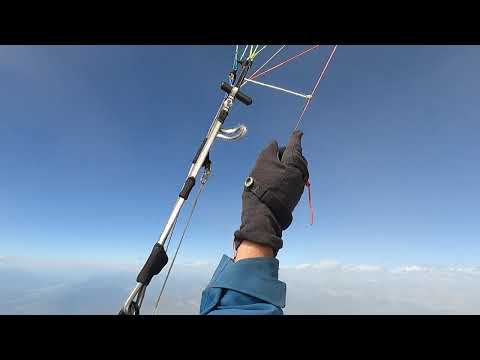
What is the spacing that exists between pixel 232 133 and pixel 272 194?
1459 millimetres

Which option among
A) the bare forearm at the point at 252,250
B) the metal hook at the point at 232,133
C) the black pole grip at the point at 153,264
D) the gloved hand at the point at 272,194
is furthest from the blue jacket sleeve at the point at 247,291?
the metal hook at the point at 232,133

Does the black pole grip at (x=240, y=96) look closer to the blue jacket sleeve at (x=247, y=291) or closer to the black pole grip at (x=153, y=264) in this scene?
the black pole grip at (x=153, y=264)

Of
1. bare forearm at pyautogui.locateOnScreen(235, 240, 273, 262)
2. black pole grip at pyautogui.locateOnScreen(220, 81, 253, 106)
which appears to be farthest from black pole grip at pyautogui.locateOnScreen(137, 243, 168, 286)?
black pole grip at pyautogui.locateOnScreen(220, 81, 253, 106)

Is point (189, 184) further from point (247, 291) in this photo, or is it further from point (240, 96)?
point (247, 291)

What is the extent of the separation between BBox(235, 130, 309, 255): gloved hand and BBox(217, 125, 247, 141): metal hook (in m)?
1.06

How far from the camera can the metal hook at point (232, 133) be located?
335 cm

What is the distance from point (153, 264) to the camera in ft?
8.58

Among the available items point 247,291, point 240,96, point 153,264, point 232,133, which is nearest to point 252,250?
point 247,291

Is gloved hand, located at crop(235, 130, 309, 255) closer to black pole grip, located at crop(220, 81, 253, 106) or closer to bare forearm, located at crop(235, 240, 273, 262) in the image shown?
bare forearm, located at crop(235, 240, 273, 262)

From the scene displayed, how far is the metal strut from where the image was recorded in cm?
250
